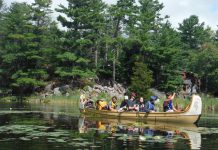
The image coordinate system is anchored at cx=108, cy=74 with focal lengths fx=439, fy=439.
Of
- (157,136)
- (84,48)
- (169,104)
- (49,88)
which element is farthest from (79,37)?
(157,136)

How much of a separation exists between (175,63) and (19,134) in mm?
42644

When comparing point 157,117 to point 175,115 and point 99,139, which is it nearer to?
point 175,115

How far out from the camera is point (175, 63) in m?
58.7

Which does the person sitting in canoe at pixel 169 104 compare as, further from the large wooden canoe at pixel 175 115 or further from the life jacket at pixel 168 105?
the large wooden canoe at pixel 175 115

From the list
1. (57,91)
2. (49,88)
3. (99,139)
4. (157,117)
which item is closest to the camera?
(99,139)

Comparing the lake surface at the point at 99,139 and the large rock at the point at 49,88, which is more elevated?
the large rock at the point at 49,88

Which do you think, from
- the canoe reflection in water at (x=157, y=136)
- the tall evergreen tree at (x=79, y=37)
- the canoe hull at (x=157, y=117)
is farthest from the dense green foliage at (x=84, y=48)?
the canoe reflection in water at (x=157, y=136)

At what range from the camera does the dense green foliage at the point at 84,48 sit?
5625 centimetres

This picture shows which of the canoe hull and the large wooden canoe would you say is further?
the canoe hull

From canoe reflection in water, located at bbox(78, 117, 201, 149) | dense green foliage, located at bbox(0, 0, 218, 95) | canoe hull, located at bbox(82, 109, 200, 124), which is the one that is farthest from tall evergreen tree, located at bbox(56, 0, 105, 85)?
canoe reflection in water, located at bbox(78, 117, 201, 149)

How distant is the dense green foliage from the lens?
56.2m

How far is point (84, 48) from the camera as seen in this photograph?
58.6 metres

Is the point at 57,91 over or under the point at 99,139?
over

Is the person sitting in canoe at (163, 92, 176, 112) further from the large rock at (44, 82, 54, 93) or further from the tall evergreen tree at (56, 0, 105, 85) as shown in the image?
the large rock at (44, 82, 54, 93)
